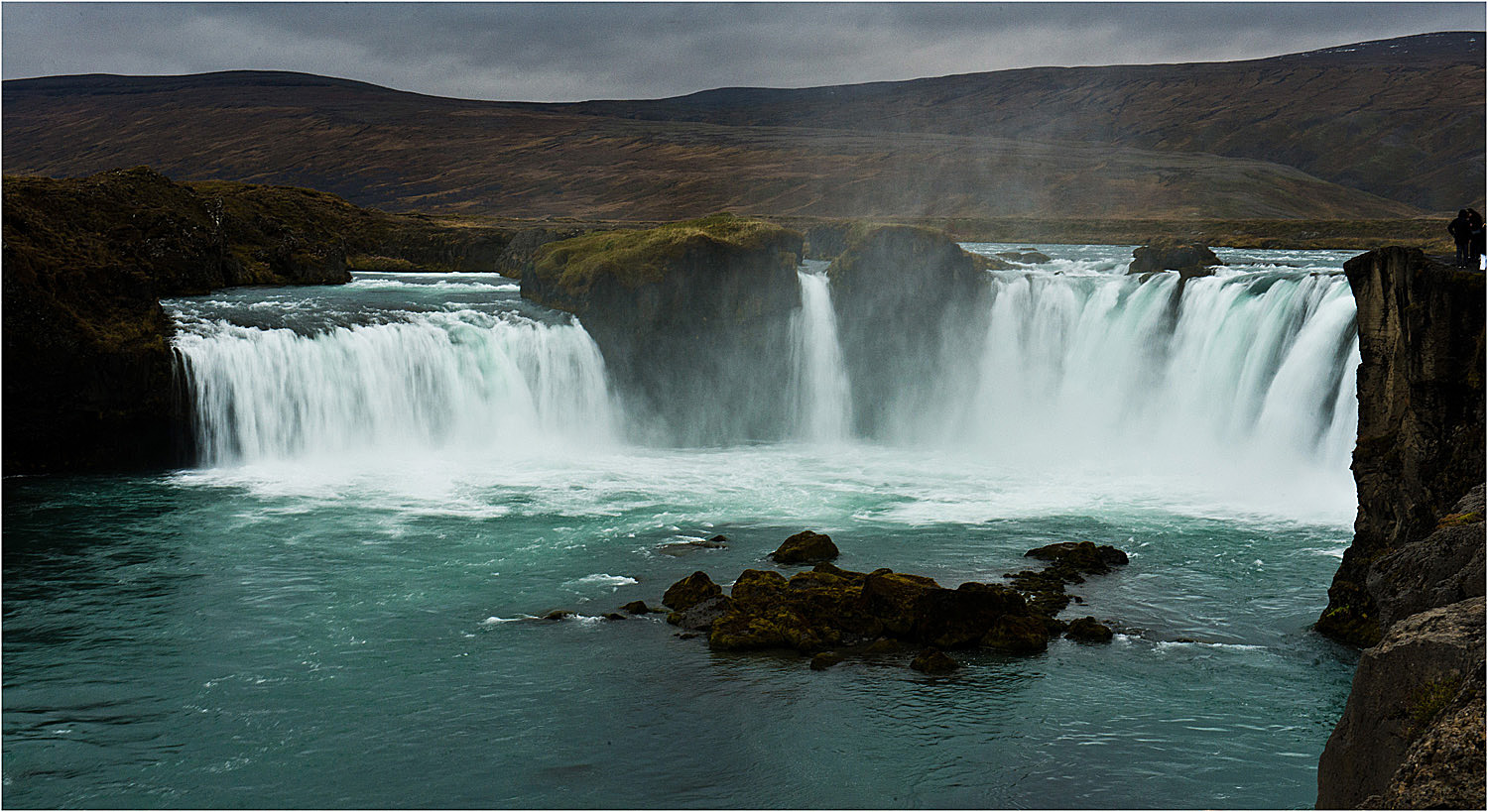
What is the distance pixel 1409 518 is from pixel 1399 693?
32.2ft

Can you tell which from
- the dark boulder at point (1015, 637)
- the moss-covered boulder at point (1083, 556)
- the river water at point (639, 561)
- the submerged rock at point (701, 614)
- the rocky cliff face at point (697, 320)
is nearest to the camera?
the river water at point (639, 561)

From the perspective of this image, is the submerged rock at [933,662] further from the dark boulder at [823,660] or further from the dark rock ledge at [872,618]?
the dark boulder at [823,660]

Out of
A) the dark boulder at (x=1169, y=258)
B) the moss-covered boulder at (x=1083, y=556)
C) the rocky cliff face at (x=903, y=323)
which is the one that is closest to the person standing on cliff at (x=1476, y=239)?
the moss-covered boulder at (x=1083, y=556)

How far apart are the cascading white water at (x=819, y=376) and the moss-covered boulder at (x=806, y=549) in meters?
17.0

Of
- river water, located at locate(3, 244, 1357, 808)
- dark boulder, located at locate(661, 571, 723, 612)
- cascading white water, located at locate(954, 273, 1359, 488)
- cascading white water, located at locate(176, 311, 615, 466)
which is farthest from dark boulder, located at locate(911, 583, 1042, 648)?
cascading white water, located at locate(176, 311, 615, 466)

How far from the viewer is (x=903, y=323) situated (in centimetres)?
3888

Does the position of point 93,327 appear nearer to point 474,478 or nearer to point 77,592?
point 474,478

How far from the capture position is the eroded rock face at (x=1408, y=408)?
15531mm

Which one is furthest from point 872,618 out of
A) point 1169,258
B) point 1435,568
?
point 1169,258

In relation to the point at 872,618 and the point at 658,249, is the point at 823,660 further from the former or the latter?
the point at 658,249

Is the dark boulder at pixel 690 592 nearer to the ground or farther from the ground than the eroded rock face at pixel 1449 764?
nearer to the ground

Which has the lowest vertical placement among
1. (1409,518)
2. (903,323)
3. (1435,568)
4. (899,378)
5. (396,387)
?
(1409,518)

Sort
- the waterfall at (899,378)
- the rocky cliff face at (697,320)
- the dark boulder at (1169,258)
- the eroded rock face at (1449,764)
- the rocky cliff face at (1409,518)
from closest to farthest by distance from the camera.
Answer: the eroded rock face at (1449,764)
the rocky cliff face at (1409,518)
the waterfall at (899,378)
the rocky cliff face at (697,320)
the dark boulder at (1169,258)

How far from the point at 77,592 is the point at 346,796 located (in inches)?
381
